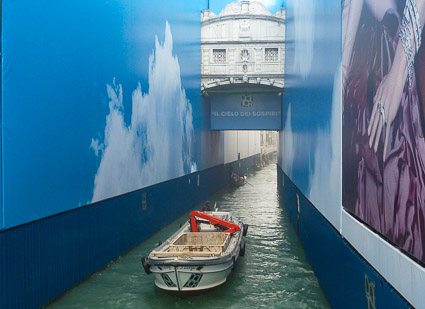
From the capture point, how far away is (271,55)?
25141mm

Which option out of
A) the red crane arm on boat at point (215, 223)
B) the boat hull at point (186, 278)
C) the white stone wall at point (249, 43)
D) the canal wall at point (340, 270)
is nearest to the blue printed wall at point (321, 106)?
the canal wall at point (340, 270)

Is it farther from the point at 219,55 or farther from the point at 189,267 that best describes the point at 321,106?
the point at 219,55

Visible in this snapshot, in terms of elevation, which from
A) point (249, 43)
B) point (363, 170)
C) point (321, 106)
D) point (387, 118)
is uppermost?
point (249, 43)

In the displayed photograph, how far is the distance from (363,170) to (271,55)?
20.2m

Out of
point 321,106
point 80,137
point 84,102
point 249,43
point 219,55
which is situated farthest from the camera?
point 219,55

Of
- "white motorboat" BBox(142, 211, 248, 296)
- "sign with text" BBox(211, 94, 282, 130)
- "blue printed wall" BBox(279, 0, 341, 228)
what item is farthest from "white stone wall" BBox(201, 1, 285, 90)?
"white motorboat" BBox(142, 211, 248, 296)

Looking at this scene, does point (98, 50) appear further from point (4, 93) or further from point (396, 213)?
point (396, 213)

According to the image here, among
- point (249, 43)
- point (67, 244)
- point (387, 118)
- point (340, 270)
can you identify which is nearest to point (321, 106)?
point (340, 270)

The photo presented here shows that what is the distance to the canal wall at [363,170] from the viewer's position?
4.13m

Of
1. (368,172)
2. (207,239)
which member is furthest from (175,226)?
(368,172)

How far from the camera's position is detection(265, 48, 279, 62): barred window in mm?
25062

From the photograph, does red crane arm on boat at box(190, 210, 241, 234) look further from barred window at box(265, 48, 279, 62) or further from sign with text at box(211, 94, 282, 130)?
sign with text at box(211, 94, 282, 130)

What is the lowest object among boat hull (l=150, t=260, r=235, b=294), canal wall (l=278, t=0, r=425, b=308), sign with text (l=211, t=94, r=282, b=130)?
boat hull (l=150, t=260, r=235, b=294)

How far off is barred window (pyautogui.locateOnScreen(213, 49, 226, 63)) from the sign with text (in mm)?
3468
